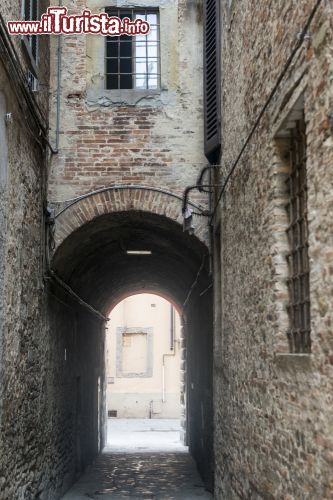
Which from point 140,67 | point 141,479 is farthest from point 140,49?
point 141,479

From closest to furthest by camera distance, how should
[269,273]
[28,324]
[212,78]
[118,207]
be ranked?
1. [269,273]
2. [28,324]
3. [212,78]
4. [118,207]

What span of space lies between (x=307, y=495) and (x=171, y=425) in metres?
20.8

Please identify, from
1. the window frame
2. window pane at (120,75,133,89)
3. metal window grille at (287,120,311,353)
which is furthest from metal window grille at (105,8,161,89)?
metal window grille at (287,120,311,353)

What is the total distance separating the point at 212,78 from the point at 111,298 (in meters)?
9.65

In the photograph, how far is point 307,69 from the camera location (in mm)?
4926

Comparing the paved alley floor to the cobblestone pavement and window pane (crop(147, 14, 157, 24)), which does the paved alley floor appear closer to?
the cobblestone pavement

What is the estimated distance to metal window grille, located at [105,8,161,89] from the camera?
1098 cm

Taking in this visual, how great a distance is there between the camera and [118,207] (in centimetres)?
1040

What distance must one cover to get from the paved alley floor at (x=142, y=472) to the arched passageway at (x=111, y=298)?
31cm

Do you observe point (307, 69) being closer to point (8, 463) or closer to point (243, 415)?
point (243, 415)

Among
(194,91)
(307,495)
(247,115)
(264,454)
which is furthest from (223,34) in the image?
(307,495)


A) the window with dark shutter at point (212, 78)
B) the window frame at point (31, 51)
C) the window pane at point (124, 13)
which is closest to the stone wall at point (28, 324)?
the window frame at point (31, 51)

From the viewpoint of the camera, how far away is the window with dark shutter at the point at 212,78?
31.7 ft

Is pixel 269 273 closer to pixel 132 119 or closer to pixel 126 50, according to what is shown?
pixel 132 119
